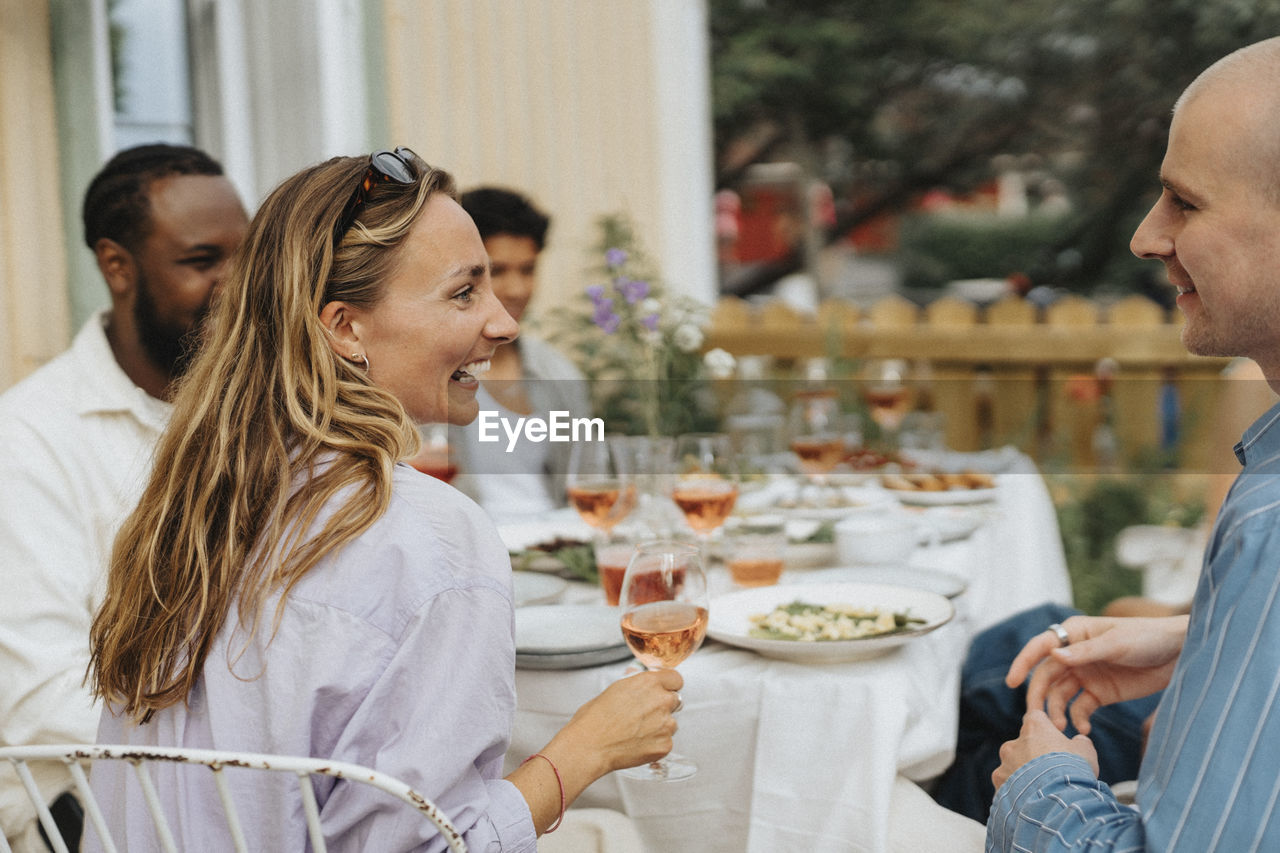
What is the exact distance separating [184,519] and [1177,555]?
3299 mm

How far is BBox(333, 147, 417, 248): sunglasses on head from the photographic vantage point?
1264mm

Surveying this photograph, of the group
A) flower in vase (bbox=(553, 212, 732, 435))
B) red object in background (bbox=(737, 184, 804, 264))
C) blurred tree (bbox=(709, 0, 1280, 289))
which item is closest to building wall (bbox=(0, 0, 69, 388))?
flower in vase (bbox=(553, 212, 732, 435))

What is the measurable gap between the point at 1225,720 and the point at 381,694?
0.74 meters

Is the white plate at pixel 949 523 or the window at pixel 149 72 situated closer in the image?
the white plate at pixel 949 523

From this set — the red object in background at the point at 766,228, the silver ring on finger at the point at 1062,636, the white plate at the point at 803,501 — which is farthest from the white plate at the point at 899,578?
the red object in background at the point at 766,228

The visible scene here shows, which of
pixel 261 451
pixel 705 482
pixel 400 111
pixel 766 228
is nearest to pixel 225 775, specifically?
pixel 261 451

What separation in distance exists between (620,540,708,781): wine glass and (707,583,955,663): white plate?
17 centimetres

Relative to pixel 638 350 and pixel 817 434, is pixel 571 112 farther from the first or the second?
pixel 817 434

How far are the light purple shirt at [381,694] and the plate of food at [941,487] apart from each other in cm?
175

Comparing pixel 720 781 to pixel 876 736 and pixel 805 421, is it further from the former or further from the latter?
pixel 805 421

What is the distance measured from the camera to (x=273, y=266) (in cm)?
125

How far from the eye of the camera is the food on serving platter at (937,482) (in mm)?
2801

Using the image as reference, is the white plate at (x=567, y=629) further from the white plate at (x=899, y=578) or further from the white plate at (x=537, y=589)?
the white plate at (x=899, y=578)

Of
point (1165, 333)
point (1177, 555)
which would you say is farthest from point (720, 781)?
point (1165, 333)
